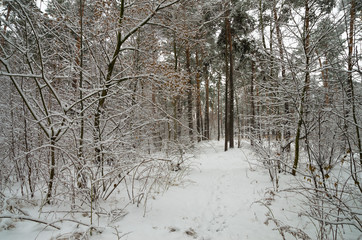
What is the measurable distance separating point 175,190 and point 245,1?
1096 cm

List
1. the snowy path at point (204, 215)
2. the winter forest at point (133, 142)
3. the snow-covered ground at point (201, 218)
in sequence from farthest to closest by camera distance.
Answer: the snowy path at point (204, 215) < the snow-covered ground at point (201, 218) < the winter forest at point (133, 142)

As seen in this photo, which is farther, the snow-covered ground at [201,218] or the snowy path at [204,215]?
the snowy path at [204,215]

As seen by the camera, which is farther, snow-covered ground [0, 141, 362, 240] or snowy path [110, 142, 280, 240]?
snowy path [110, 142, 280, 240]

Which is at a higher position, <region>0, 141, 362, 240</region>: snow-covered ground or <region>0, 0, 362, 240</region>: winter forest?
<region>0, 0, 362, 240</region>: winter forest

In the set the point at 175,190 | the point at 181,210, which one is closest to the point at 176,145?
the point at 175,190

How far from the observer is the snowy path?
9.05ft

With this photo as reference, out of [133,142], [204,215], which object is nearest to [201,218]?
[204,215]

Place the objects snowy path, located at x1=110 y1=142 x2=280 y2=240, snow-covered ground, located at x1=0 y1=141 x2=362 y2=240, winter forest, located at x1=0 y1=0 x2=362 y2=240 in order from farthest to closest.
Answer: snowy path, located at x1=110 y1=142 x2=280 y2=240 < snow-covered ground, located at x1=0 y1=141 x2=362 y2=240 < winter forest, located at x1=0 y1=0 x2=362 y2=240

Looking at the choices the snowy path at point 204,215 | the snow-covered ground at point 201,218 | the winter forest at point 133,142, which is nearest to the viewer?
the winter forest at point 133,142

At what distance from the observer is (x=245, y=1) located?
395 inches

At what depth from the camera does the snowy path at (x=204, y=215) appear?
276cm

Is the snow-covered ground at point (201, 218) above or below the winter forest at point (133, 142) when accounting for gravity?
below

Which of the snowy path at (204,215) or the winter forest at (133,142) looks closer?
the winter forest at (133,142)

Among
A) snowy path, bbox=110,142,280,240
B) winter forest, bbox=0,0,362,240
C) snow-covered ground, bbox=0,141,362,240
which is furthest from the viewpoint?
snowy path, bbox=110,142,280,240
